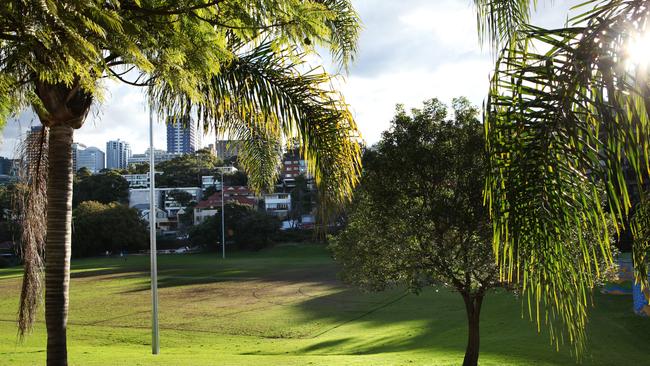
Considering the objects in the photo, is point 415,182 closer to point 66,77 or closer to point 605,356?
point 605,356

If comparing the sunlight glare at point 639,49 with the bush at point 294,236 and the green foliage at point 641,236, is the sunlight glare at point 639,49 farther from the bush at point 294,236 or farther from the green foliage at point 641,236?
the bush at point 294,236

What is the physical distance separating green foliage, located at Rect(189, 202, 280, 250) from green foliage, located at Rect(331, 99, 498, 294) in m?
62.3

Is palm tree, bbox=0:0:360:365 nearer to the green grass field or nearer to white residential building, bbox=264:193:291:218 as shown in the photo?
the green grass field

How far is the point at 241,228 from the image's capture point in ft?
243

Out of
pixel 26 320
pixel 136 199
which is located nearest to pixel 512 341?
pixel 26 320

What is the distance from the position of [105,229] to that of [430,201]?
227 feet

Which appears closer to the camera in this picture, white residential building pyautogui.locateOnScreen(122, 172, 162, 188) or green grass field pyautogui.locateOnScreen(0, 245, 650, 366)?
green grass field pyautogui.locateOnScreen(0, 245, 650, 366)

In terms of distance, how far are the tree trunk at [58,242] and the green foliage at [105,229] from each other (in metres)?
67.9

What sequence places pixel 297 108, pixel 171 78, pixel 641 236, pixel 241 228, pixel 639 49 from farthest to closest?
pixel 241 228, pixel 297 108, pixel 171 78, pixel 641 236, pixel 639 49

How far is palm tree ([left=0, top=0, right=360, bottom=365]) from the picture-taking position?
4090 millimetres

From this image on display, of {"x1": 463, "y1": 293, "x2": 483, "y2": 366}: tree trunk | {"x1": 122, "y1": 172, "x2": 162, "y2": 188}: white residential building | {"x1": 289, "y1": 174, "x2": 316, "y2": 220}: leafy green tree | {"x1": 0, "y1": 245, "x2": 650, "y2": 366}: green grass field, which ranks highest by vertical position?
{"x1": 122, "y1": 172, "x2": 162, "y2": 188}: white residential building

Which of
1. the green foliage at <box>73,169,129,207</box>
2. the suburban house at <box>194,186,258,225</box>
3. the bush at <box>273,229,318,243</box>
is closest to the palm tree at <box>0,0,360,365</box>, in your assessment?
the bush at <box>273,229,318,243</box>

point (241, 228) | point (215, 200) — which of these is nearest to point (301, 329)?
point (241, 228)

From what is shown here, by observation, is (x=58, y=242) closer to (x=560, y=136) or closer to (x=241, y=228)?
(x=560, y=136)
